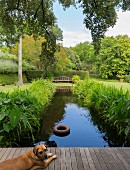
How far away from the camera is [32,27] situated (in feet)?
23.5

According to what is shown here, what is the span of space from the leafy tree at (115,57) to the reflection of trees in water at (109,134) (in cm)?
2151

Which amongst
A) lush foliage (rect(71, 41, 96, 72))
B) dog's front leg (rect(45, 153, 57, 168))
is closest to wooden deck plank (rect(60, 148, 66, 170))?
dog's front leg (rect(45, 153, 57, 168))

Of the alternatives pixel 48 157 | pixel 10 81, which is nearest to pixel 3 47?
pixel 10 81

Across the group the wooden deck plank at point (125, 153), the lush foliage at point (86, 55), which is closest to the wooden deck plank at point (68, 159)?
the wooden deck plank at point (125, 153)

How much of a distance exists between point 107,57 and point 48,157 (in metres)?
27.5

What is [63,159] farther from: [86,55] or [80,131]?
[86,55]

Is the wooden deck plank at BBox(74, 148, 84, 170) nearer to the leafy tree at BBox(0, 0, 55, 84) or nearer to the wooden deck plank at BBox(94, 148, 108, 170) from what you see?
the wooden deck plank at BBox(94, 148, 108, 170)

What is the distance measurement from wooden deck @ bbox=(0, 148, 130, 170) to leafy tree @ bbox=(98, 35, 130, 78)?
1003 inches

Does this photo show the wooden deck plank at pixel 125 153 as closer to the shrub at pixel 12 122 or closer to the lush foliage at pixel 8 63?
the shrub at pixel 12 122

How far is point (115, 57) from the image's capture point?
29.1m

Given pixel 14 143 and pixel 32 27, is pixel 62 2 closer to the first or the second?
pixel 32 27

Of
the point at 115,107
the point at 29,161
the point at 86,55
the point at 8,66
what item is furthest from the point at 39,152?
the point at 86,55

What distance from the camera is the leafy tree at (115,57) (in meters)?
28.5

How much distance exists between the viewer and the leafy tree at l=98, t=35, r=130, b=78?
28.5 m
